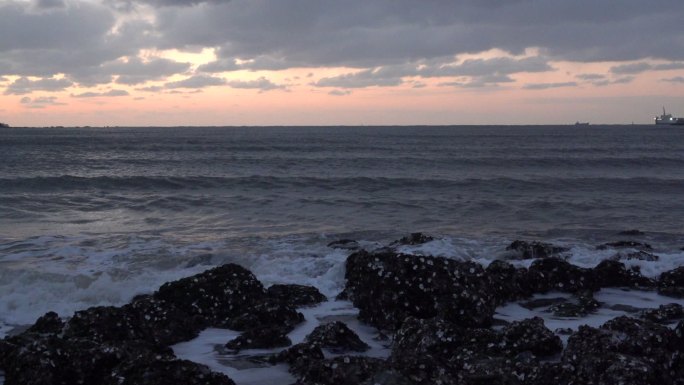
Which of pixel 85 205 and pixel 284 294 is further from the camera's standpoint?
pixel 85 205

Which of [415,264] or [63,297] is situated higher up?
[415,264]

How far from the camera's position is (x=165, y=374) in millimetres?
5211

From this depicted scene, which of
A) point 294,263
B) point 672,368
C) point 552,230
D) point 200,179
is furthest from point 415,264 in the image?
point 200,179

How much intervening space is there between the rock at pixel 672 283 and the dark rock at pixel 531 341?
4029mm

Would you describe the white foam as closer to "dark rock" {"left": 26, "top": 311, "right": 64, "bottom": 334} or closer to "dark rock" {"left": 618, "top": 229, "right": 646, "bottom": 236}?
"dark rock" {"left": 26, "top": 311, "right": 64, "bottom": 334}

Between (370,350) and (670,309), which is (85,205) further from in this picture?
(670,309)

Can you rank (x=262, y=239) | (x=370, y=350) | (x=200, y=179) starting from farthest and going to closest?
(x=200, y=179), (x=262, y=239), (x=370, y=350)

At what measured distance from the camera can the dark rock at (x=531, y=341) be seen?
21.2 feet

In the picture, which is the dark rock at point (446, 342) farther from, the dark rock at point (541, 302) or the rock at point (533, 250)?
the rock at point (533, 250)

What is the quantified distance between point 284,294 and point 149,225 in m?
9.99

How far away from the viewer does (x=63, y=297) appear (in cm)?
982

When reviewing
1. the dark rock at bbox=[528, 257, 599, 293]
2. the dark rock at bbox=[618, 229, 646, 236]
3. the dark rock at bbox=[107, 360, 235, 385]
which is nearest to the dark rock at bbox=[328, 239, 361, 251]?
the dark rock at bbox=[528, 257, 599, 293]

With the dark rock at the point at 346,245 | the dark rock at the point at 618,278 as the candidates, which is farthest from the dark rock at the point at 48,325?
the dark rock at the point at 618,278

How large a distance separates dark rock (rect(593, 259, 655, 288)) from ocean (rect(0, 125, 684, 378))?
1.35 meters
